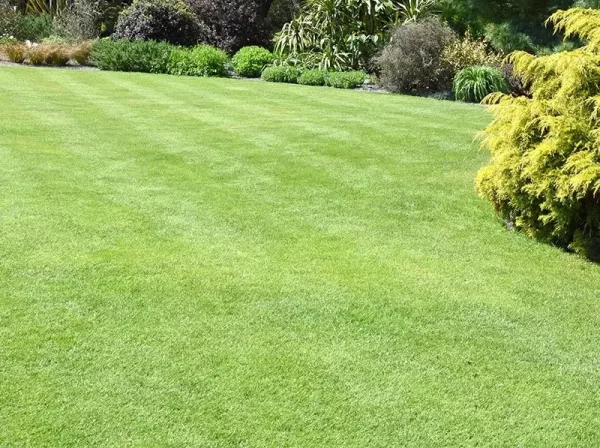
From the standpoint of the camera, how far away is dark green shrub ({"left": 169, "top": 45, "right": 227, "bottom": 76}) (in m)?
17.6

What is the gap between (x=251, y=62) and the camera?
1797 cm

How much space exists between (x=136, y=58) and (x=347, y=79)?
514 centimetres

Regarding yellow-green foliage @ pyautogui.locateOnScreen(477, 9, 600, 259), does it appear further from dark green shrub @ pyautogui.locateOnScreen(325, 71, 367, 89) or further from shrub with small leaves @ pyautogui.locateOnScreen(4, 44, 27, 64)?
shrub with small leaves @ pyautogui.locateOnScreen(4, 44, 27, 64)

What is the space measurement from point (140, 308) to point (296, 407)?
4.67 ft

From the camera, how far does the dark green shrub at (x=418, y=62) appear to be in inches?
596

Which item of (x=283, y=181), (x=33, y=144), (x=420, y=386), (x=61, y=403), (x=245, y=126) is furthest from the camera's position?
(x=245, y=126)

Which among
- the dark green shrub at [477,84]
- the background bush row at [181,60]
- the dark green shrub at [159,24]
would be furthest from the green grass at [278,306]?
the dark green shrub at [159,24]

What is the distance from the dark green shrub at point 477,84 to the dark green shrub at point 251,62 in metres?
5.18

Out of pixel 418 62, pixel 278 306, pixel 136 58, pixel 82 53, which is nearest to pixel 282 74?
pixel 418 62

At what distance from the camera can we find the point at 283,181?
26.0ft

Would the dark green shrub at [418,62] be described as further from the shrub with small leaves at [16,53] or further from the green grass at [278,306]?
the shrub with small leaves at [16,53]

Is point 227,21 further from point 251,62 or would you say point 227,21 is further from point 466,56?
point 466,56

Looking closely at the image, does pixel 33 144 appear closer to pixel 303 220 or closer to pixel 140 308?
pixel 303 220

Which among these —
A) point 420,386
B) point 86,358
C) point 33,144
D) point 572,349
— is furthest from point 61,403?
point 33,144
